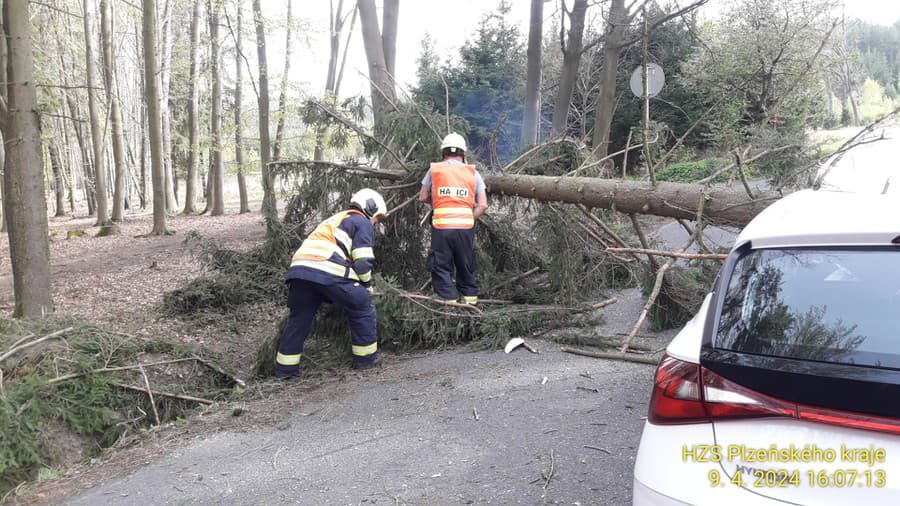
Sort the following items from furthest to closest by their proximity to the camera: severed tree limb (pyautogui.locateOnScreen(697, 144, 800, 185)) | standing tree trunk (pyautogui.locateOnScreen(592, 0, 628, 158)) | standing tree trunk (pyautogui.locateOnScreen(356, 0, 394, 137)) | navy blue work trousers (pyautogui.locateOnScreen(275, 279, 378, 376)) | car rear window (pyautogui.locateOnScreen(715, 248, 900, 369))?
standing tree trunk (pyautogui.locateOnScreen(592, 0, 628, 158)) → standing tree trunk (pyautogui.locateOnScreen(356, 0, 394, 137)) → navy blue work trousers (pyautogui.locateOnScreen(275, 279, 378, 376)) → severed tree limb (pyautogui.locateOnScreen(697, 144, 800, 185)) → car rear window (pyautogui.locateOnScreen(715, 248, 900, 369))

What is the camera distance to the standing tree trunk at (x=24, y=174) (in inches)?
244

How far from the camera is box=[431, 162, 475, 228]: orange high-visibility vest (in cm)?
569

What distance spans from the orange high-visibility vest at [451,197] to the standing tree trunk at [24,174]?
4323mm

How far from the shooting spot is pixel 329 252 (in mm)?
4840

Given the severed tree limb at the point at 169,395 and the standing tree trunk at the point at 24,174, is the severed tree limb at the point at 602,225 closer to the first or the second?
the severed tree limb at the point at 169,395

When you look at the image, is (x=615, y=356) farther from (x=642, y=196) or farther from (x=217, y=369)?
(x=217, y=369)

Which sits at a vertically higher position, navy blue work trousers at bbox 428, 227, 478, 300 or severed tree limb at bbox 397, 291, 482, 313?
navy blue work trousers at bbox 428, 227, 478, 300

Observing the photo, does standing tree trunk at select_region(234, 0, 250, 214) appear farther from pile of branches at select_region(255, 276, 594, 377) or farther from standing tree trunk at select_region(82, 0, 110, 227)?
pile of branches at select_region(255, 276, 594, 377)

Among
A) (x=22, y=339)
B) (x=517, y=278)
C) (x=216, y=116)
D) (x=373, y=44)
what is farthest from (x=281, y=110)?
(x=22, y=339)

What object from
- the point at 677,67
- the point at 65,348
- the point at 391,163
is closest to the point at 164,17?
the point at 677,67

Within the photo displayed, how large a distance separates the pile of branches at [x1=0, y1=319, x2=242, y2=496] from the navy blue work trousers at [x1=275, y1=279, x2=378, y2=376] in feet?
2.00

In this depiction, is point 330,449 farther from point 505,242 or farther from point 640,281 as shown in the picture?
point 505,242

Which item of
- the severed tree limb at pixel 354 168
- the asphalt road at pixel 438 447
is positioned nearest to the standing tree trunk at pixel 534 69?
the severed tree limb at pixel 354 168

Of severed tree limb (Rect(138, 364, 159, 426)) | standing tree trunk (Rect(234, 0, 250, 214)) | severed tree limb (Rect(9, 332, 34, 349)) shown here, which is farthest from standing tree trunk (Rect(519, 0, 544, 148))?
severed tree limb (Rect(9, 332, 34, 349))
